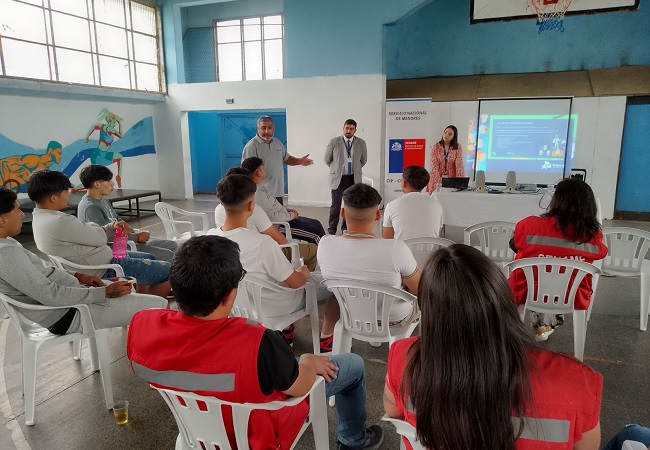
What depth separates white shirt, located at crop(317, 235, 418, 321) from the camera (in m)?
2.03

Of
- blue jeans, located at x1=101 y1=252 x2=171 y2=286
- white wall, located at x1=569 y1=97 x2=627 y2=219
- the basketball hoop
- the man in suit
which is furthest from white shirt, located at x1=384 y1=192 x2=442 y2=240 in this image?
white wall, located at x1=569 y1=97 x2=627 y2=219

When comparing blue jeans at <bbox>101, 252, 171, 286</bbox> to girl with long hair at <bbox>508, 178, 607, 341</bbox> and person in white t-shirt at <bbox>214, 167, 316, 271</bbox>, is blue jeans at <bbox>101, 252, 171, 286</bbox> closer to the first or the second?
person in white t-shirt at <bbox>214, 167, 316, 271</bbox>

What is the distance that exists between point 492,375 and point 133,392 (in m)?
2.09

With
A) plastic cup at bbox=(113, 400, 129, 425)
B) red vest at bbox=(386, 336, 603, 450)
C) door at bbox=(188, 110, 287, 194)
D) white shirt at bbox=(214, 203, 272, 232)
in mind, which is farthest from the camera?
door at bbox=(188, 110, 287, 194)

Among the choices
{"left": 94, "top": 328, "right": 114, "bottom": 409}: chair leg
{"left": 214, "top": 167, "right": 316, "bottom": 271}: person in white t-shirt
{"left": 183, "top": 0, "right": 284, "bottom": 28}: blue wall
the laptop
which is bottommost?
{"left": 94, "top": 328, "right": 114, "bottom": 409}: chair leg

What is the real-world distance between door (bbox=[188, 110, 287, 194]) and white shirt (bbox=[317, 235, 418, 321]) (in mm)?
7690

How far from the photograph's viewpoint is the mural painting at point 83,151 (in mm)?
6676

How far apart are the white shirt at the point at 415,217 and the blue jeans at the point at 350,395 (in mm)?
1590

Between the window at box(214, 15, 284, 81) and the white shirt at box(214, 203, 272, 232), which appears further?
the window at box(214, 15, 284, 81)

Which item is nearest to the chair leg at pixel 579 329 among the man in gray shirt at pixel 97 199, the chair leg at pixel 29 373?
the man in gray shirt at pixel 97 199

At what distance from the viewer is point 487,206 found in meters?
4.79

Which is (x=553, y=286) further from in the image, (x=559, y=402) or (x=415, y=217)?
(x=559, y=402)

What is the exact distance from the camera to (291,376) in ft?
3.93

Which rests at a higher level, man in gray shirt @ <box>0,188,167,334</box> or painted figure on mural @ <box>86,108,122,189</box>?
painted figure on mural @ <box>86,108,122,189</box>
